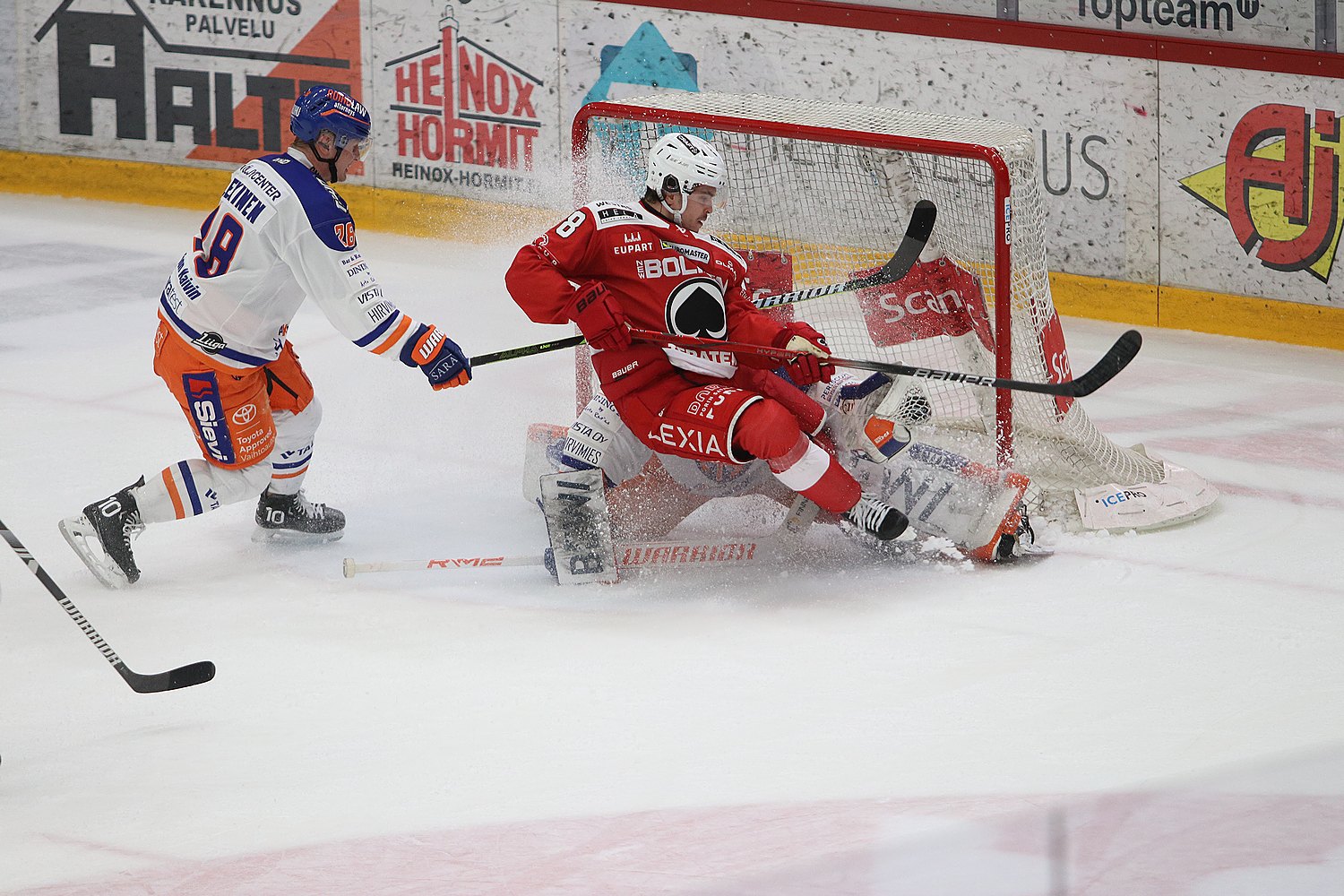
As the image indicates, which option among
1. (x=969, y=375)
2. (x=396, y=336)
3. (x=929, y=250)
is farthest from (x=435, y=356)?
(x=929, y=250)

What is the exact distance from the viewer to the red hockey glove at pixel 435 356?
4.00m

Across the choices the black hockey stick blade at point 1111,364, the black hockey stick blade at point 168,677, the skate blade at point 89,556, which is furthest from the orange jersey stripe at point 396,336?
the black hockey stick blade at point 1111,364

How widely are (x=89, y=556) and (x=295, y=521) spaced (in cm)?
52

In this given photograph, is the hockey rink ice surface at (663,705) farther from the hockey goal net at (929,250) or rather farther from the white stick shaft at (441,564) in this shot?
the hockey goal net at (929,250)

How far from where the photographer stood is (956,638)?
3.76 meters

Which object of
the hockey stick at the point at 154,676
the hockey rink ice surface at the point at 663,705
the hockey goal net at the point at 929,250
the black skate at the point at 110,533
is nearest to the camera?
the hockey rink ice surface at the point at 663,705

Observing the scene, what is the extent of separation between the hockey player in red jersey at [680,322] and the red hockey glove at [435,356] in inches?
8.5

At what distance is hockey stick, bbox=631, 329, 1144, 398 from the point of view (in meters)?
3.74

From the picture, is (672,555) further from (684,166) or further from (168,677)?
(168,677)

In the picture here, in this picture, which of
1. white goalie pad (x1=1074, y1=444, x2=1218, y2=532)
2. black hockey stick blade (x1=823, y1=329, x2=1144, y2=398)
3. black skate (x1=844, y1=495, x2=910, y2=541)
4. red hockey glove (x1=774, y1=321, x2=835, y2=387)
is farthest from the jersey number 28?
white goalie pad (x1=1074, y1=444, x2=1218, y2=532)

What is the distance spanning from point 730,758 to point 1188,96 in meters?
3.84

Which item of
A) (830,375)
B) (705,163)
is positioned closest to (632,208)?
(705,163)

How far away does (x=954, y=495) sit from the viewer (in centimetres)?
418

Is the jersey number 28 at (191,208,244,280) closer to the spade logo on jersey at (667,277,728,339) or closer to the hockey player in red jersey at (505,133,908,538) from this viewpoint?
the hockey player in red jersey at (505,133,908,538)
